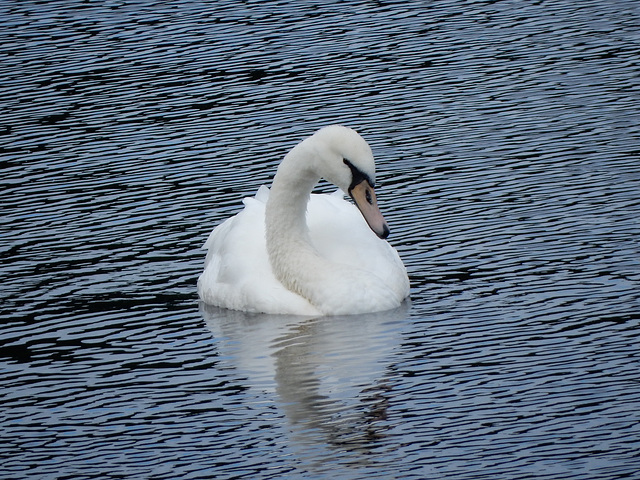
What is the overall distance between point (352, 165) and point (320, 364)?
6.48 ft

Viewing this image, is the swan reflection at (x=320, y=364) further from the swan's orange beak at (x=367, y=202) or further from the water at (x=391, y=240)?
the swan's orange beak at (x=367, y=202)

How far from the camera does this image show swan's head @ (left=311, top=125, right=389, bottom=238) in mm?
12031

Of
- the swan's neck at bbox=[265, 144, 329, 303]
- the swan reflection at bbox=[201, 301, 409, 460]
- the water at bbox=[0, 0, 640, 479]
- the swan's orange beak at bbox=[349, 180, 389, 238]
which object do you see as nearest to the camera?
the water at bbox=[0, 0, 640, 479]

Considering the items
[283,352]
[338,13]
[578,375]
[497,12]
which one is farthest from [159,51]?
[578,375]

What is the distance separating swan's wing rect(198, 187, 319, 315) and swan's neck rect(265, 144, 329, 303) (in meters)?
0.14

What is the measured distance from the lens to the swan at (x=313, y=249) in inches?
480

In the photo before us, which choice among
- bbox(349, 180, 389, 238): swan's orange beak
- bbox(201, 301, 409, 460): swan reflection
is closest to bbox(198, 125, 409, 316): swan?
bbox(349, 180, 389, 238): swan's orange beak

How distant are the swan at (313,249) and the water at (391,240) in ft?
0.79

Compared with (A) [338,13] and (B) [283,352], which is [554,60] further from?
(B) [283,352]

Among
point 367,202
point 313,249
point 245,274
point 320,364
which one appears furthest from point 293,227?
point 320,364

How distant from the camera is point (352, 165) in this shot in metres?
12.1

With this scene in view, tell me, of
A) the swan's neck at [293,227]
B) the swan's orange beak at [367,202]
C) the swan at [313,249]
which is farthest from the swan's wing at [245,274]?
the swan's orange beak at [367,202]

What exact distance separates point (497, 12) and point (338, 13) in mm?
2898

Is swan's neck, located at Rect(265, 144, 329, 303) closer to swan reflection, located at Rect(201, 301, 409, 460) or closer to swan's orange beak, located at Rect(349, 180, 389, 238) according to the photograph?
swan reflection, located at Rect(201, 301, 409, 460)
